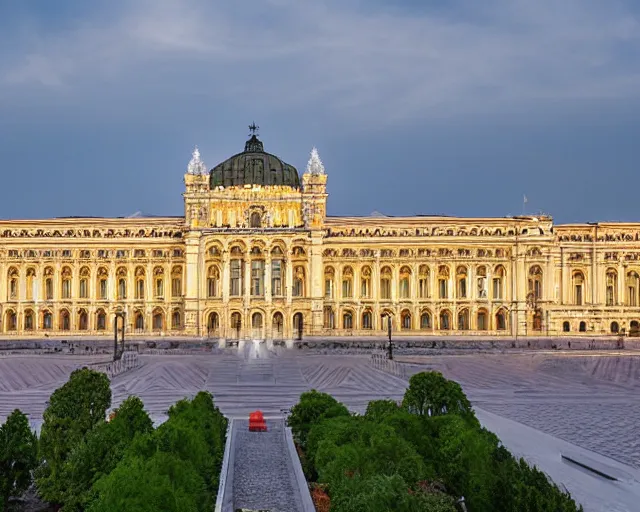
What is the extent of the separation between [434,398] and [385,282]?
6354cm

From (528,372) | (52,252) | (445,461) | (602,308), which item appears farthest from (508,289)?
(445,461)

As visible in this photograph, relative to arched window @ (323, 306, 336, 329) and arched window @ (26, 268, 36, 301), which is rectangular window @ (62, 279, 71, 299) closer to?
Result: arched window @ (26, 268, 36, 301)

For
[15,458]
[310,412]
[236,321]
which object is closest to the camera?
[15,458]

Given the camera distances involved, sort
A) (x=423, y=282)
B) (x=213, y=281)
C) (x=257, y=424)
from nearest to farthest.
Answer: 1. (x=257, y=424)
2. (x=213, y=281)
3. (x=423, y=282)

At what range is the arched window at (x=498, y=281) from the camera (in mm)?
86625

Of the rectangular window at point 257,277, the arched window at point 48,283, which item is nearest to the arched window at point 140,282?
the arched window at point 48,283

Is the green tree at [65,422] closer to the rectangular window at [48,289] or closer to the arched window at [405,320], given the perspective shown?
the arched window at [405,320]

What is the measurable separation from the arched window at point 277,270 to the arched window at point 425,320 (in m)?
14.9

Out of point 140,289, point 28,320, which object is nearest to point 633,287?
point 140,289

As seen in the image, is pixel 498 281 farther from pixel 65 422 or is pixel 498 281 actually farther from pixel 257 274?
pixel 65 422

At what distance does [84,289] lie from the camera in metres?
86.8

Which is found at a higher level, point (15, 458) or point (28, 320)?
point (28, 320)

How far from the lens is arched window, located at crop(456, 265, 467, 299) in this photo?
8664cm

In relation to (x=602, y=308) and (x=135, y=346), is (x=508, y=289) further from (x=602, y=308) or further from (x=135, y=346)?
(x=135, y=346)
